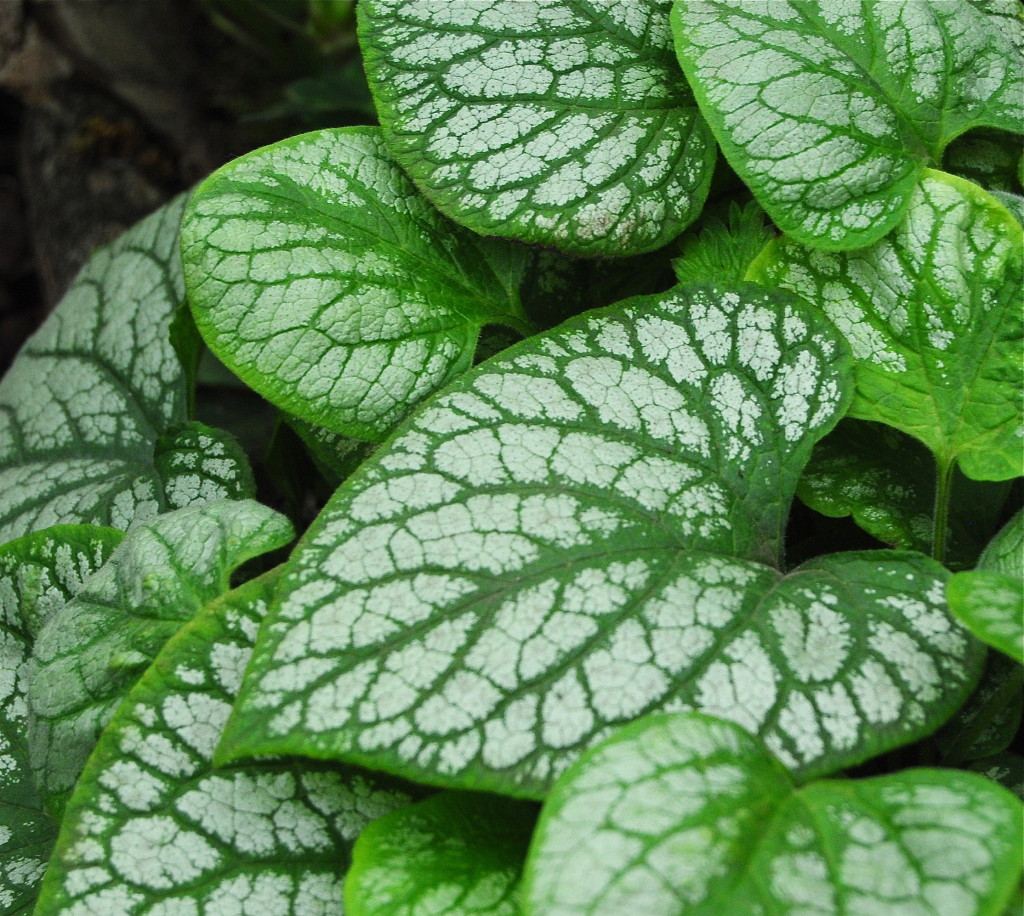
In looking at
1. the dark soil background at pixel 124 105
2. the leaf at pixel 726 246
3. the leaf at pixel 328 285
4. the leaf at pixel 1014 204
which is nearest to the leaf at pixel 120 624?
the leaf at pixel 328 285

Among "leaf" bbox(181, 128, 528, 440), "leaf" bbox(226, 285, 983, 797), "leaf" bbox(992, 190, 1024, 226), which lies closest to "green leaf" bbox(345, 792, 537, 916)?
"leaf" bbox(226, 285, 983, 797)

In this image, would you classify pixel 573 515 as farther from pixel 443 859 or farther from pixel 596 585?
pixel 443 859

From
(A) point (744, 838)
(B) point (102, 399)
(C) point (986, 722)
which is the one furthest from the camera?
(B) point (102, 399)

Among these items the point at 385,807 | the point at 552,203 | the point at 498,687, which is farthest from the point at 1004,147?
the point at 385,807

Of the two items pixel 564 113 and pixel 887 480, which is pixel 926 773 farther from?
pixel 564 113

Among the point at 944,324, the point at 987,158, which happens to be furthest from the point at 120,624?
the point at 987,158

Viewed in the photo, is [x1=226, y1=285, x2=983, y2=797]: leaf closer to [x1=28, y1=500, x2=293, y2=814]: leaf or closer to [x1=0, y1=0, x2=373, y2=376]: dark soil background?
[x1=28, y1=500, x2=293, y2=814]: leaf
